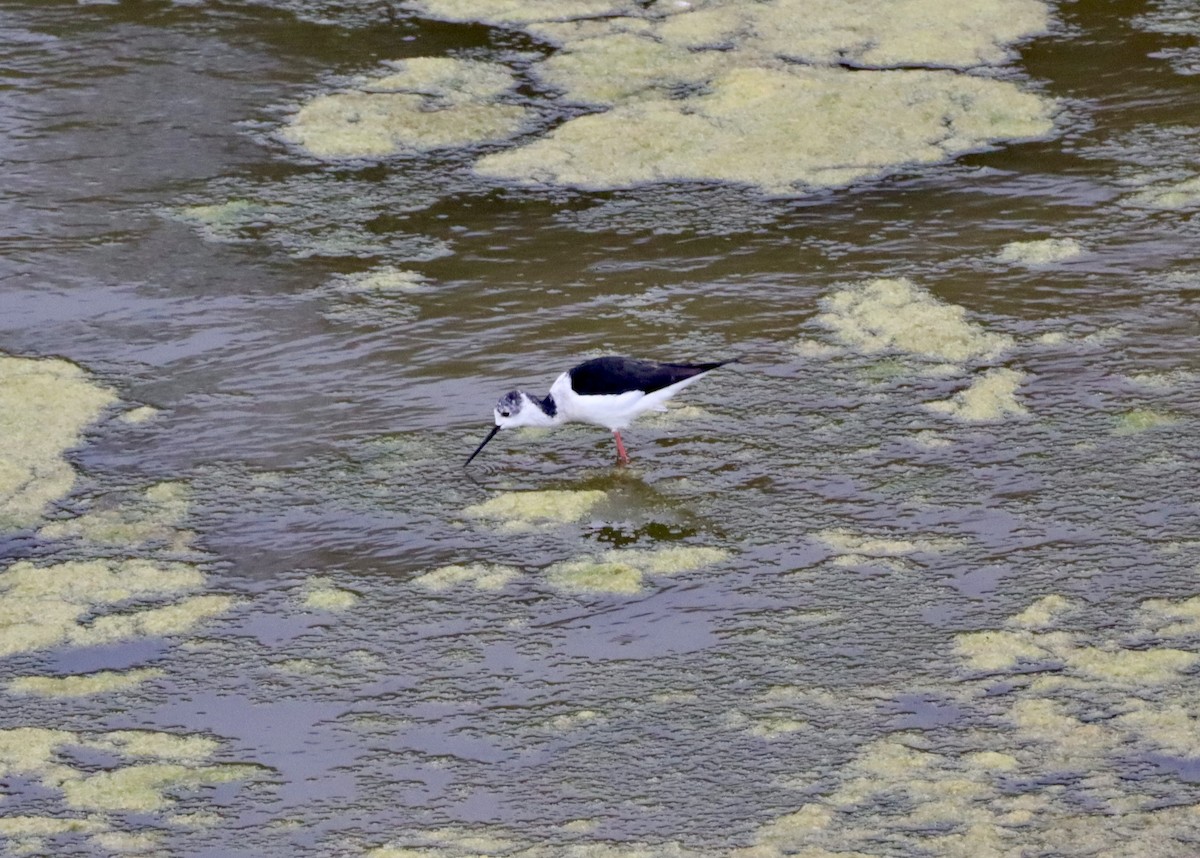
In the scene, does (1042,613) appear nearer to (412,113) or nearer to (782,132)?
(782,132)

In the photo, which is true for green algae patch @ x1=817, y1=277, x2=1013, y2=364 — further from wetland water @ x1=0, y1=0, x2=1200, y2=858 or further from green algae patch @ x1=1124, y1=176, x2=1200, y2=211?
green algae patch @ x1=1124, y1=176, x2=1200, y2=211

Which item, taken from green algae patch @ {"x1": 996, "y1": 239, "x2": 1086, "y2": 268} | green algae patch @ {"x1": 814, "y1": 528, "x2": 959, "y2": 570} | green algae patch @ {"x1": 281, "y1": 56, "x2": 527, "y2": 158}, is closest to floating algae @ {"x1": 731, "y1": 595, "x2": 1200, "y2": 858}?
green algae patch @ {"x1": 814, "y1": 528, "x2": 959, "y2": 570}

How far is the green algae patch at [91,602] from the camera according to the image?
4.60m

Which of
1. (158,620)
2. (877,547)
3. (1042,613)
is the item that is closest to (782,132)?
(877,547)

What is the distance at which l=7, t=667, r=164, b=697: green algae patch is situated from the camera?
4.36 metres

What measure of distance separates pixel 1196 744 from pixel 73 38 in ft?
22.6

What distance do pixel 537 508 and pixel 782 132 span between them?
307cm

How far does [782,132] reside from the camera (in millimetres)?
7648

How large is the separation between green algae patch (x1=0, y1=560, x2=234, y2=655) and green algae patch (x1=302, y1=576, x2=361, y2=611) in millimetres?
216

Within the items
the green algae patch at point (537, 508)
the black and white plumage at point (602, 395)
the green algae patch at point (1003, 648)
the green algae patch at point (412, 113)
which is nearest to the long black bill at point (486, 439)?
the black and white plumage at point (602, 395)

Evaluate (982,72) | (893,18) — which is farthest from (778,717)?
(893,18)

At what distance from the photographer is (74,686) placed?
172 inches

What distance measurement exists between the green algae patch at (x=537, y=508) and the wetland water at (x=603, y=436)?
0.02 m

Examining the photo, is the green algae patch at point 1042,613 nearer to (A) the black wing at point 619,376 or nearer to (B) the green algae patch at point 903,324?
(A) the black wing at point 619,376
